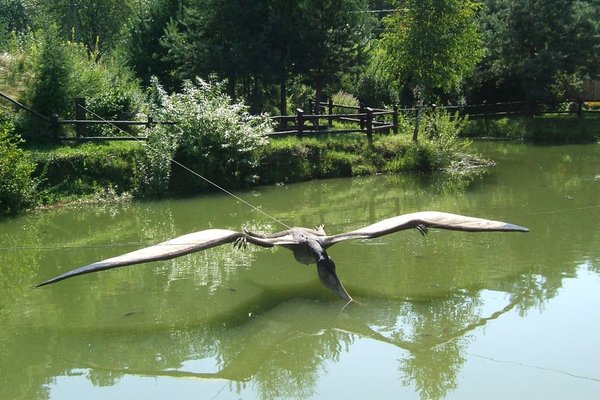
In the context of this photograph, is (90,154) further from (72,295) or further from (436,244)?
(436,244)

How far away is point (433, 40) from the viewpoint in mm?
18188

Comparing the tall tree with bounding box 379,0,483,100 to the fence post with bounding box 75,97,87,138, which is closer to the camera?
the fence post with bounding box 75,97,87,138

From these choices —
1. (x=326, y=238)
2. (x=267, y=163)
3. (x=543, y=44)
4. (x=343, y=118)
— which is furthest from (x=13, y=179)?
Result: (x=543, y=44)

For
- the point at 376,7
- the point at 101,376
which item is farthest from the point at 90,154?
the point at 376,7

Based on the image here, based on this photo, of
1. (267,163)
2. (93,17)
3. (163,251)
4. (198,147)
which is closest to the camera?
(163,251)

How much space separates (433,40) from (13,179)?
10.7 m

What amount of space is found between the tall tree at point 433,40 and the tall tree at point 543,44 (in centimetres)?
744

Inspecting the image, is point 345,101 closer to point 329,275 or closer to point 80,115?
point 80,115

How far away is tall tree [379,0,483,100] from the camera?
18.2 metres

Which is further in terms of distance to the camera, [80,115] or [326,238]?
[80,115]

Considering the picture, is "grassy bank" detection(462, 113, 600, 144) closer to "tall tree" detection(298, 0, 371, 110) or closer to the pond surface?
"tall tree" detection(298, 0, 371, 110)

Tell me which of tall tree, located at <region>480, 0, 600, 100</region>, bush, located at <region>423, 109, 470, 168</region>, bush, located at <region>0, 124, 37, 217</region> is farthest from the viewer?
tall tree, located at <region>480, 0, 600, 100</region>

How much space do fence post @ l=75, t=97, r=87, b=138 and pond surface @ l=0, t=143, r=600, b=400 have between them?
12.8 feet

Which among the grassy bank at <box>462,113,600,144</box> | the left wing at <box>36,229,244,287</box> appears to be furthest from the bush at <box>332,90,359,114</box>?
the left wing at <box>36,229,244,287</box>
